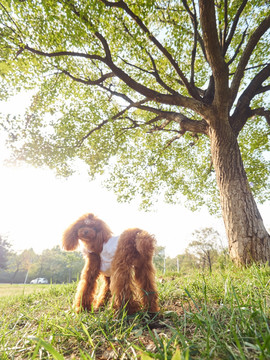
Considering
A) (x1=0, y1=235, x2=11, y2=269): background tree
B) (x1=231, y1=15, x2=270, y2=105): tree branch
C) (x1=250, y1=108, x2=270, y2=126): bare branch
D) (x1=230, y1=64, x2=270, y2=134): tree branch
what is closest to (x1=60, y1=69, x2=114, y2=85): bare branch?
(x1=231, y1=15, x2=270, y2=105): tree branch

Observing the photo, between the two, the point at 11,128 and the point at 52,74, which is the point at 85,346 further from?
the point at 11,128

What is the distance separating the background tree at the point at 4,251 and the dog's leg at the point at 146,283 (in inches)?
1908

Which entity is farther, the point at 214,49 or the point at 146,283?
the point at 214,49

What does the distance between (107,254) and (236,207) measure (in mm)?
2720

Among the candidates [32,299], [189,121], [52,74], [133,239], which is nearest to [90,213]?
[133,239]

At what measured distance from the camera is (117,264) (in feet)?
6.19

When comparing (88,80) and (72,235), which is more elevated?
(88,80)

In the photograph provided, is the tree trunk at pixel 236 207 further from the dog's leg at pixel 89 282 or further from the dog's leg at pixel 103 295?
the dog's leg at pixel 89 282

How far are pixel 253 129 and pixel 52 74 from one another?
7.89 metres

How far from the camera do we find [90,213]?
263 cm

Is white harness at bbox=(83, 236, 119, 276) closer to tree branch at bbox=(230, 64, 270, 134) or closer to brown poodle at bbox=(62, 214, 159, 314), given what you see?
brown poodle at bbox=(62, 214, 159, 314)

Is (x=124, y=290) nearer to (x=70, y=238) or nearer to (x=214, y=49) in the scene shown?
(x=70, y=238)

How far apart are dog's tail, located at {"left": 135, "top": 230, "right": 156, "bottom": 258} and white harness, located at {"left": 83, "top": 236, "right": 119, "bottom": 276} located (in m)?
0.44

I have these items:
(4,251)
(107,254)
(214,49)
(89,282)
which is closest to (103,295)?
(89,282)
